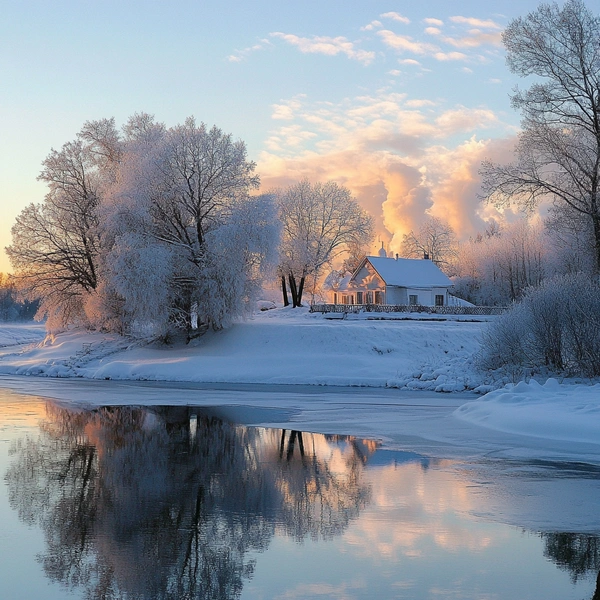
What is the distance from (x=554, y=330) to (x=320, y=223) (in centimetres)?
5567

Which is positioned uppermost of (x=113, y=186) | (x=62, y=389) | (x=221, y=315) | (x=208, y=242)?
(x=113, y=186)

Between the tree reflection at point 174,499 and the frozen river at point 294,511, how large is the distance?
3cm

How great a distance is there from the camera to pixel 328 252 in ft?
269

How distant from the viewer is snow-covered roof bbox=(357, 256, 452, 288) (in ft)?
240

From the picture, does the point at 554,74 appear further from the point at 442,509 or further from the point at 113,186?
the point at 113,186

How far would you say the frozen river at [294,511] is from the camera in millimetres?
7609

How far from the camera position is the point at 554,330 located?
28.5 metres

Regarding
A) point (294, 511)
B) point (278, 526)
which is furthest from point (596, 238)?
point (278, 526)

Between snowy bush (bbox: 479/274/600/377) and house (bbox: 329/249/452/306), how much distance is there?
41065mm

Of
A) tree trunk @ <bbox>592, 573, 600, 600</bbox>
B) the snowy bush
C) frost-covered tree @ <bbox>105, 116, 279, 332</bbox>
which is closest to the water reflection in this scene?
tree trunk @ <bbox>592, 573, 600, 600</bbox>

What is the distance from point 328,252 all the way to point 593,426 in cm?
6579

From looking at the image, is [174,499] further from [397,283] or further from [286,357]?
[397,283]

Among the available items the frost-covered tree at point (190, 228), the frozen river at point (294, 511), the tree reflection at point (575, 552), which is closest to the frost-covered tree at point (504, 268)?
the frost-covered tree at point (190, 228)

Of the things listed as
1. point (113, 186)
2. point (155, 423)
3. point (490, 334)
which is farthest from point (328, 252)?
point (155, 423)
